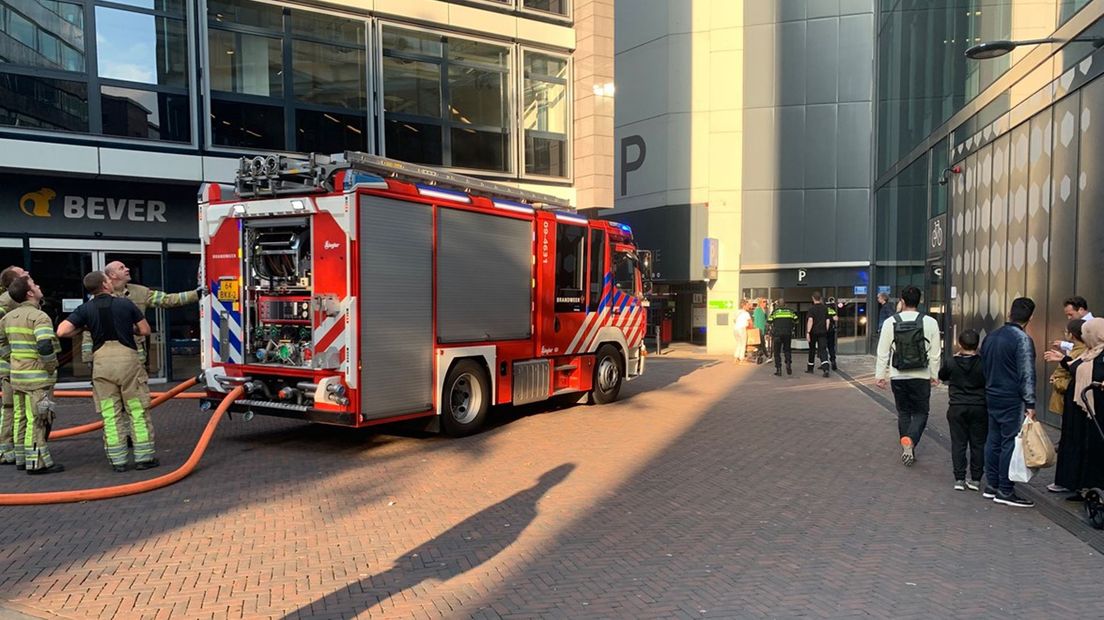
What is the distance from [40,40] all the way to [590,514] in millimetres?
12775

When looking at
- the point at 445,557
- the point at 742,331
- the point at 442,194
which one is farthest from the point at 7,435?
the point at 742,331

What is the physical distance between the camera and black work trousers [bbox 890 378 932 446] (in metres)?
7.36

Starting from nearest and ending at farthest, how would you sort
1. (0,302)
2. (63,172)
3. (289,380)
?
(0,302) < (289,380) < (63,172)

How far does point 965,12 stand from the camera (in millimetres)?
14312

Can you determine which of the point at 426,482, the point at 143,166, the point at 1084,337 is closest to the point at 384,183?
the point at 426,482

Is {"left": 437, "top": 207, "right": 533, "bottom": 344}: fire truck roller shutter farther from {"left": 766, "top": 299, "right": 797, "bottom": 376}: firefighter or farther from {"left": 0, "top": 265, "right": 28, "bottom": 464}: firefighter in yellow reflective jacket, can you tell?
{"left": 766, "top": 299, "right": 797, "bottom": 376}: firefighter

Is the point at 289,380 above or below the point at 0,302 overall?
below

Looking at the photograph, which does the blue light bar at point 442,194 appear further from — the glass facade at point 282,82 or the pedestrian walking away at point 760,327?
the pedestrian walking away at point 760,327

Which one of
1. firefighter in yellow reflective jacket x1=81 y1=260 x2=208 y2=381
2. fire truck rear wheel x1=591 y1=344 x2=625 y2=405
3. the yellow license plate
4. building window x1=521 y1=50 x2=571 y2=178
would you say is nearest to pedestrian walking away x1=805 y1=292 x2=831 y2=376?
fire truck rear wheel x1=591 y1=344 x2=625 y2=405

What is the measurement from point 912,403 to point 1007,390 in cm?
138

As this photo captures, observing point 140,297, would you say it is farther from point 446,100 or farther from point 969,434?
point 446,100

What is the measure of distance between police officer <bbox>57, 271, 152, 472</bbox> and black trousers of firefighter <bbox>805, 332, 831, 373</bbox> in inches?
554

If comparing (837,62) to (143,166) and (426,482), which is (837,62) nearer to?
(143,166)

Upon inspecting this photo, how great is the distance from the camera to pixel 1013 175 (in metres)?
11.3
